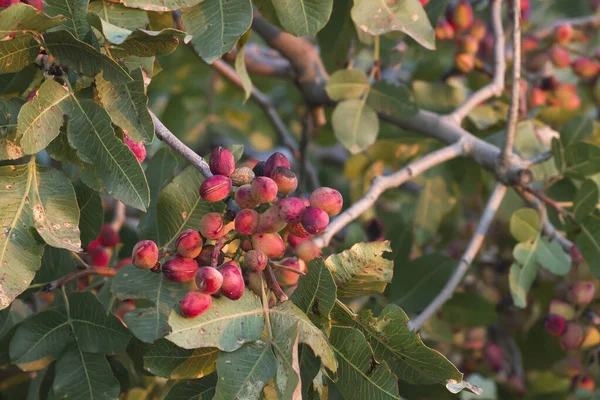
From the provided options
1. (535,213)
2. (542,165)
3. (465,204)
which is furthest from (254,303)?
(465,204)

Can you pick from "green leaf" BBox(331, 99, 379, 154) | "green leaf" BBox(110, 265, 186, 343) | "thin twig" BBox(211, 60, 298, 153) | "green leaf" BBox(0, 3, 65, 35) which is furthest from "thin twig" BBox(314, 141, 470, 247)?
"thin twig" BBox(211, 60, 298, 153)

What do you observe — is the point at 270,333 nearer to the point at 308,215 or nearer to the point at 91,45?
the point at 308,215

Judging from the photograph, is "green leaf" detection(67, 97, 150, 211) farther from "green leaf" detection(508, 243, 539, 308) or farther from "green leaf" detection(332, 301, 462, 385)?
"green leaf" detection(508, 243, 539, 308)

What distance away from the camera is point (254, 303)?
87cm

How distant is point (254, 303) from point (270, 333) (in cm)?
4

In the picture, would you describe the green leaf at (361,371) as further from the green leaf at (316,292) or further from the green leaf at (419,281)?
the green leaf at (419,281)

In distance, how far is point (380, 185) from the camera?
138 cm

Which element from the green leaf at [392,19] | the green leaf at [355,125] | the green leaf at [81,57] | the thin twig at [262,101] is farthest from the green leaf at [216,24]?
the thin twig at [262,101]

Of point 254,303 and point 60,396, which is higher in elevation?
point 254,303

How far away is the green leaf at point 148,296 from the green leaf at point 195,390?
80 mm

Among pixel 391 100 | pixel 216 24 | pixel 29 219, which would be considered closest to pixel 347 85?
pixel 391 100

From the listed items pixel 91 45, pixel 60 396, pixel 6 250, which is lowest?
pixel 60 396

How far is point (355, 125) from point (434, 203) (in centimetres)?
46

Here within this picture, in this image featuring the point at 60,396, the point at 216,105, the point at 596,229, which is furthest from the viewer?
the point at 216,105
